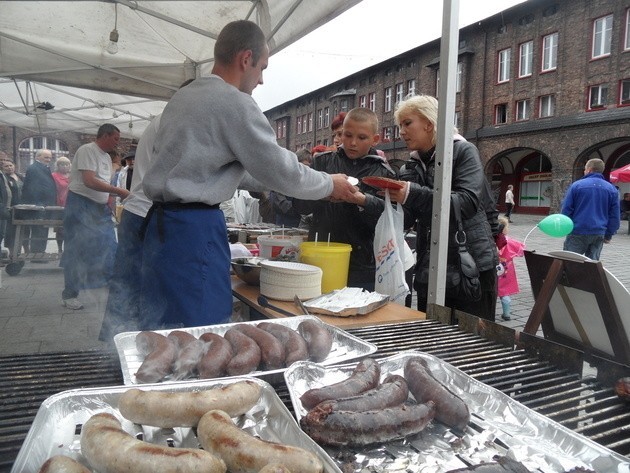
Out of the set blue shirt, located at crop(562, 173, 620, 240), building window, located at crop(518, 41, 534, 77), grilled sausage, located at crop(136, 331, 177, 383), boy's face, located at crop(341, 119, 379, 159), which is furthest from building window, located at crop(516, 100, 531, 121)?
grilled sausage, located at crop(136, 331, 177, 383)

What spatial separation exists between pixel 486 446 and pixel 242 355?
2.69ft

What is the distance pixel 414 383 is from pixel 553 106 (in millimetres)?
32749

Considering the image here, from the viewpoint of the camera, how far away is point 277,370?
1.64m

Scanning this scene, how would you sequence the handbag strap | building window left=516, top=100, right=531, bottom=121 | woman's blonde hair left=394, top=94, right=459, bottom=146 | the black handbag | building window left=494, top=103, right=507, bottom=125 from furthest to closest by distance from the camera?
1. building window left=494, top=103, right=507, bottom=125
2. building window left=516, top=100, right=531, bottom=121
3. woman's blonde hair left=394, top=94, right=459, bottom=146
4. the black handbag
5. the handbag strap

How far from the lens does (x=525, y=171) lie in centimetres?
3616

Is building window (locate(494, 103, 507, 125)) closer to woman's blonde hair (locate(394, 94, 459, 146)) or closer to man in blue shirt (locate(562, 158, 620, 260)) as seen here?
man in blue shirt (locate(562, 158, 620, 260))

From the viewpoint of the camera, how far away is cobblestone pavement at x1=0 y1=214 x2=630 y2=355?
16.8ft

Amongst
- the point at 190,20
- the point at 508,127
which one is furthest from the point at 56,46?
the point at 508,127

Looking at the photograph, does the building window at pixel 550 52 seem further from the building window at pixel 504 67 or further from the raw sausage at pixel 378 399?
the raw sausage at pixel 378 399

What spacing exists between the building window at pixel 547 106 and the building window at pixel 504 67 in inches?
116

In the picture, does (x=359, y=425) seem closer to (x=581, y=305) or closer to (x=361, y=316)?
(x=361, y=316)

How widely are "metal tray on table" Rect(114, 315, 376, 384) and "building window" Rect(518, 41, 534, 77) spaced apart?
3352cm

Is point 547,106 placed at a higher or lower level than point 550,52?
lower

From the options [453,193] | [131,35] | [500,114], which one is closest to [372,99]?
[500,114]
